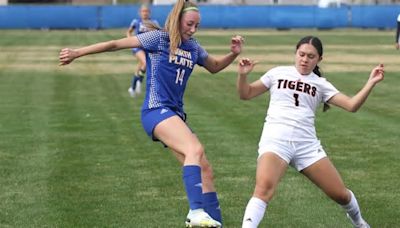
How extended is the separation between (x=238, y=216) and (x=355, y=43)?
3871 cm

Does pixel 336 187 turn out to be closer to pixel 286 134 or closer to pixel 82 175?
pixel 286 134

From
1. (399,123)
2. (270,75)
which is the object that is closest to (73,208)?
(270,75)

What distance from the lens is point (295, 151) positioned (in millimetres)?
8625

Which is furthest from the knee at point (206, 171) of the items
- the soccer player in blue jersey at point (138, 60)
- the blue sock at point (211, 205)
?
the soccer player in blue jersey at point (138, 60)

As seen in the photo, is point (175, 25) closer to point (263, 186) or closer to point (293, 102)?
point (293, 102)

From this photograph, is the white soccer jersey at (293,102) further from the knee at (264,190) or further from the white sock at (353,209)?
the white sock at (353,209)

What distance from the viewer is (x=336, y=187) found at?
880cm

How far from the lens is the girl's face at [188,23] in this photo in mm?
9266

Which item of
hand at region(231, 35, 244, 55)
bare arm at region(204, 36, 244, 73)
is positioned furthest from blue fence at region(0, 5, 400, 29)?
hand at region(231, 35, 244, 55)

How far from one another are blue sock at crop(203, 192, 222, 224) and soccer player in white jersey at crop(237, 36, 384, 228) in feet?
2.20

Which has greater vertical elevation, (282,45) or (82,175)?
(82,175)

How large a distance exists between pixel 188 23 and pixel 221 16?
196ft

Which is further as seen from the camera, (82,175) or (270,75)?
(82,175)

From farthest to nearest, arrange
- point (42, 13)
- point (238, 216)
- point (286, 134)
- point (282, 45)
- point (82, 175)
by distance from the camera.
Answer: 1. point (42, 13)
2. point (282, 45)
3. point (82, 175)
4. point (238, 216)
5. point (286, 134)
